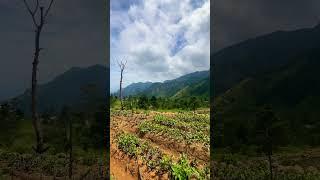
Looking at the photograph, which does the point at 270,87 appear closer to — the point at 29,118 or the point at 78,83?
the point at 78,83

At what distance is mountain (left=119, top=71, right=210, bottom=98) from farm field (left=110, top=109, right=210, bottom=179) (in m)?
9.86

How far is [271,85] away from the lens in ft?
22.6

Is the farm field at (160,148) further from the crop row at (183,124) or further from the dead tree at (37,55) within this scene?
the dead tree at (37,55)

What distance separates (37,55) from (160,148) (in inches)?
146

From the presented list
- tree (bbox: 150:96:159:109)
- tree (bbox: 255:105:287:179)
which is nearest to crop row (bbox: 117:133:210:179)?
tree (bbox: 255:105:287:179)

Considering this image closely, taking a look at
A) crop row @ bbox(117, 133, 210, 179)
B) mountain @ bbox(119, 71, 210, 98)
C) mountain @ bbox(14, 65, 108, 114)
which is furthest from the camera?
mountain @ bbox(119, 71, 210, 98)

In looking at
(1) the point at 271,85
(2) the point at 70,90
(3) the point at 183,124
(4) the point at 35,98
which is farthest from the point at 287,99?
(3) the point at 183,124

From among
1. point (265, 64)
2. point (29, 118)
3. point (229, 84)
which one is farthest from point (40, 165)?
point (265, 64)

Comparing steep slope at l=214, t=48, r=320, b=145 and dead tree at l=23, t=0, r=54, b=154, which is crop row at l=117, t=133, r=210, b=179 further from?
dead tree at l=23, t=0, r=54, b=154

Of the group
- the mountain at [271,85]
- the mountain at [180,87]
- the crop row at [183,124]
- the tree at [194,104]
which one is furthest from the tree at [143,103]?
the mountain at [271,85]

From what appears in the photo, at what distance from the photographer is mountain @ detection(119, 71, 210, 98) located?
75.4 feet

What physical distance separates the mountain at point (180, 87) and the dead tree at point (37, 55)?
14.8 metres

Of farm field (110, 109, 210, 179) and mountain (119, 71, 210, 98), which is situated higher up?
mountain (119, 71, 210, 98)

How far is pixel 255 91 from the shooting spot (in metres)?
7.20
